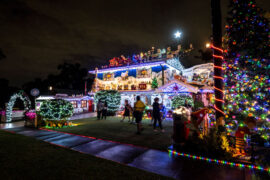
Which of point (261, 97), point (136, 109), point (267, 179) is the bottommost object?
point (267, 179)

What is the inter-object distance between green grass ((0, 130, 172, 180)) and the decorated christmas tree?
455 centimetres

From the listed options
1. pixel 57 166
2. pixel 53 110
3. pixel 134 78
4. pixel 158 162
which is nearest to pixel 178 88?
pixel 134 78

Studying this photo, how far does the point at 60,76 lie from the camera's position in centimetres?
4844

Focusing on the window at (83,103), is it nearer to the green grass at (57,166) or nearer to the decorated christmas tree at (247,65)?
the green grass at (57,166)

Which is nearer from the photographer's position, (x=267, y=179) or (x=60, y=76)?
(x=267, y=179)

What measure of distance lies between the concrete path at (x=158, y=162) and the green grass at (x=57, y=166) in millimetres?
336

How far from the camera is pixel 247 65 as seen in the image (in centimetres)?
573

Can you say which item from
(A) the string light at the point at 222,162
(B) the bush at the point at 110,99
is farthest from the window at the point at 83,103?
(A) the string light at the point at 222,162

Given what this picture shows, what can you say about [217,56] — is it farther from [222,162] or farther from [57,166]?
[57,166]

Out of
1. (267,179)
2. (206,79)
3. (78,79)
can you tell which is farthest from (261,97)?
(78,79)

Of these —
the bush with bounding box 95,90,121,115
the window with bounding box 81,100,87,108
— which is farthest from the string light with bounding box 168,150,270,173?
A: the window with bounding box 81,100,87,108

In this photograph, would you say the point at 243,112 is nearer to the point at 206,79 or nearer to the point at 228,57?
the point at 228,57

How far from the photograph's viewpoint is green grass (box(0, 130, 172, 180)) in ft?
11.8

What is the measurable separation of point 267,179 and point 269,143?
2.70 m
